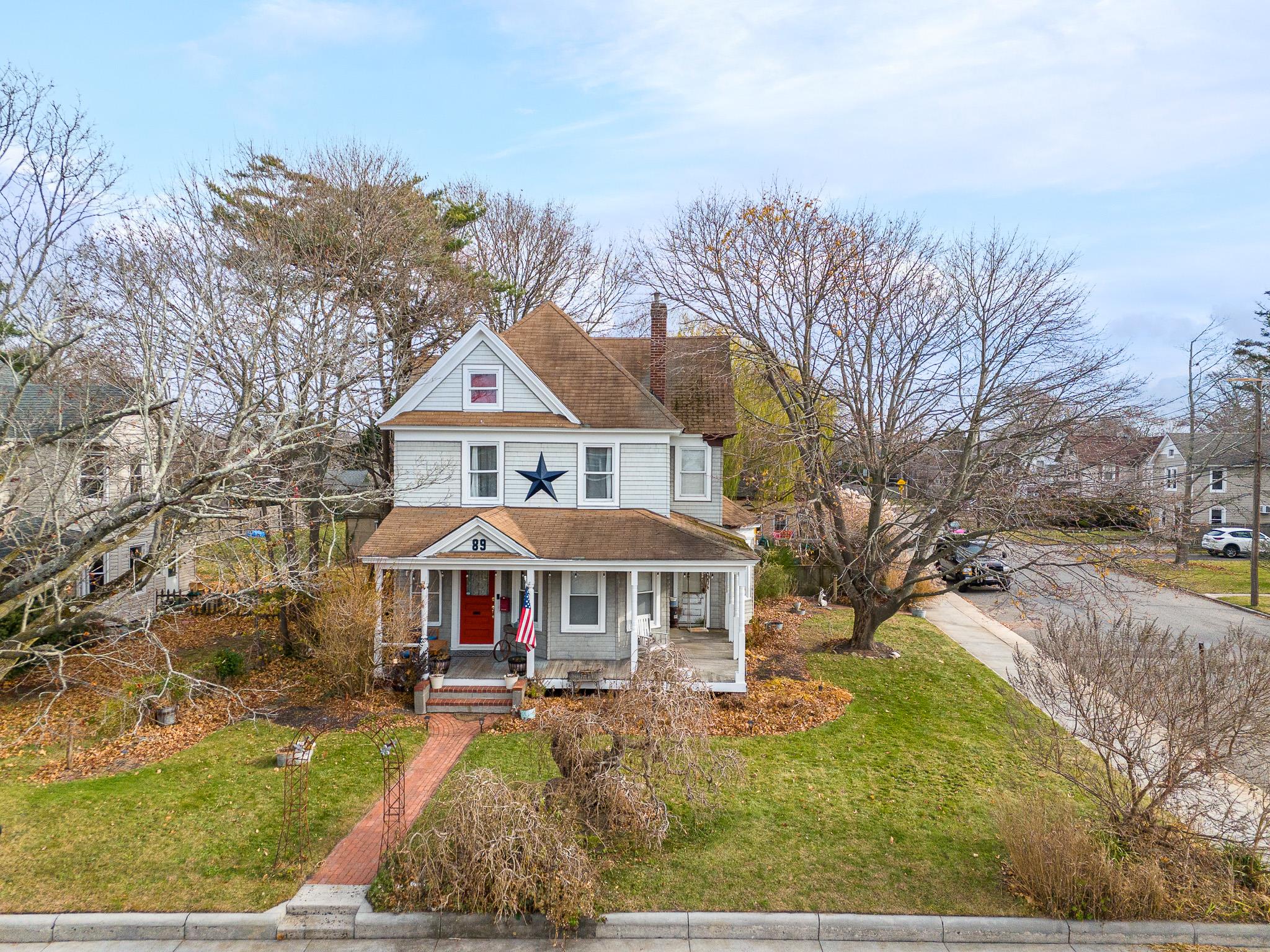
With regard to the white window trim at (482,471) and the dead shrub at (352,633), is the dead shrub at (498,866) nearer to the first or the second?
the dead shrub at (352,633)

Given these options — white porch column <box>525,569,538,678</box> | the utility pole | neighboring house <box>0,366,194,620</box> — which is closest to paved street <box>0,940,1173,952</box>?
neighboring house <box>0,366,194,620</box>

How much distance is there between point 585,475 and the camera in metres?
18.1

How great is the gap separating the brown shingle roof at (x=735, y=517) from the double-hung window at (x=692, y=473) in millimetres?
1321

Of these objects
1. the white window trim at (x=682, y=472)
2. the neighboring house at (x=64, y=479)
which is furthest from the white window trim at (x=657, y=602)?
the neighboring house at (x=64, y=479)

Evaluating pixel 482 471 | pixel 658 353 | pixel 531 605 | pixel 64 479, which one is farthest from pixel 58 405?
pixel 658 353

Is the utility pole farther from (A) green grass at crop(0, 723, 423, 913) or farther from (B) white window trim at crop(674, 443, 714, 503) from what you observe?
(A) green grass at crop(0, 723, 423, 913)

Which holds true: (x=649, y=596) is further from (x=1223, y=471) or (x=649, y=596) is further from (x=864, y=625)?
(x=1223, y=471)

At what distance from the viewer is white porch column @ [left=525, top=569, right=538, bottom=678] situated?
15615mm

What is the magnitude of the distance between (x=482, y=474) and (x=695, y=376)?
281 inches

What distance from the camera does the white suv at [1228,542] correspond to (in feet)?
137

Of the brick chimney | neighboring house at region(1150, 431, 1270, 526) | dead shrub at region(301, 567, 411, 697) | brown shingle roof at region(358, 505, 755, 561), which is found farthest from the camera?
neighboring house at region(1150, 431, 1270, 526)

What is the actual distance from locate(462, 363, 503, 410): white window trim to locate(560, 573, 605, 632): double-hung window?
475 cm

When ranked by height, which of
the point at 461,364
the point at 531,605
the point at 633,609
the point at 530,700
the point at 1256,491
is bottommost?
the point at 530,700

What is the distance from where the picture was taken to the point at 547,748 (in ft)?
33.4
